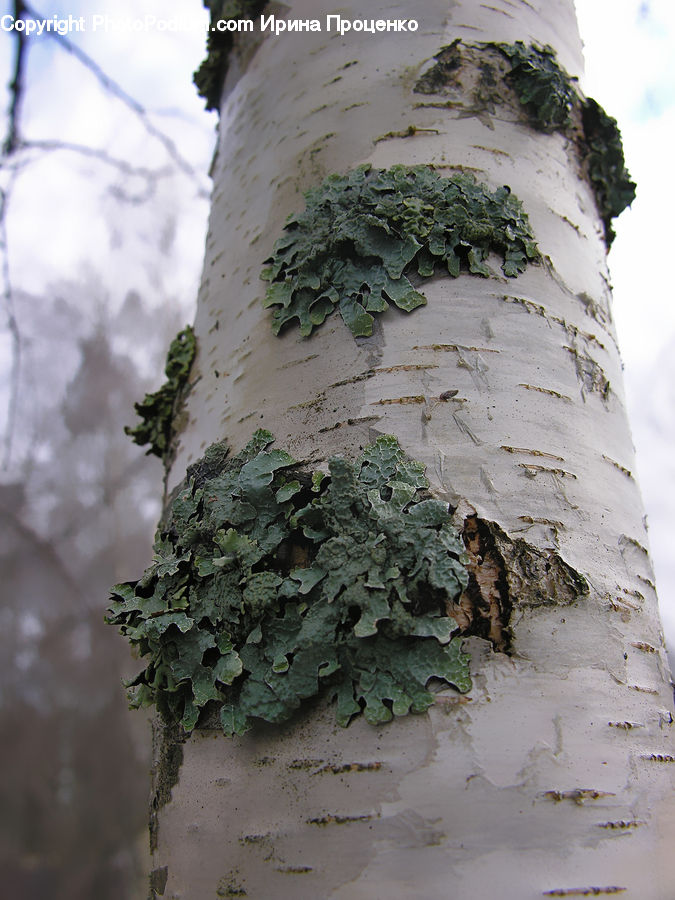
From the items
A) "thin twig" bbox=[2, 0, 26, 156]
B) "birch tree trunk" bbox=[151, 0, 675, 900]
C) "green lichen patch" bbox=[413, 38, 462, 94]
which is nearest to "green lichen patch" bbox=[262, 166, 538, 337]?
"birch tree trunk" bbox=[151, 0, 675, 900]

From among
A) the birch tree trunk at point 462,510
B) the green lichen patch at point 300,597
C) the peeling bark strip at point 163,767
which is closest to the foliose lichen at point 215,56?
the birch tree trunk at point 462,510

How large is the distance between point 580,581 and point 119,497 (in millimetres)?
8504

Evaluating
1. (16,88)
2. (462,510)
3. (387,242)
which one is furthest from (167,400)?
(16,88)

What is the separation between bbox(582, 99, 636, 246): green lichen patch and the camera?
106 centimetres

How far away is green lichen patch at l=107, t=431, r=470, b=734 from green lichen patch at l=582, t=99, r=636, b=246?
2.35ft

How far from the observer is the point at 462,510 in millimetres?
642

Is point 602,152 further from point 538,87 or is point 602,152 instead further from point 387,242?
point 387,242

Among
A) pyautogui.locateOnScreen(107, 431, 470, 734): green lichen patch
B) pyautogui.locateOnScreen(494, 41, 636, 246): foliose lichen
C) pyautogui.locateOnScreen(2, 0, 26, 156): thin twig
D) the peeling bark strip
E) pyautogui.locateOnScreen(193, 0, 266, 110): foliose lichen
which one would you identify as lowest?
the peeling bark strip

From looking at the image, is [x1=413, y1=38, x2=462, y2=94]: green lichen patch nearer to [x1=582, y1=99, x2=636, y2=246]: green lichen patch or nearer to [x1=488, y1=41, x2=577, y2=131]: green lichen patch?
[x1=488, y1=41, x2=577, y2=131]: green lichen patch

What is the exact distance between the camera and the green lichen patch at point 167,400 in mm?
1054

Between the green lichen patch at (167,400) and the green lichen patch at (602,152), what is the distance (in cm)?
74

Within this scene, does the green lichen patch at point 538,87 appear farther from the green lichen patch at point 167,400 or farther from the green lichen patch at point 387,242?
the green lichen patch at point 167,400

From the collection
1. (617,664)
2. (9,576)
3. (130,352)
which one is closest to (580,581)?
(617,664)

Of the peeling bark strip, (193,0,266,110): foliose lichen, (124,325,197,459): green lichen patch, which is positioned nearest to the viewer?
the peeling bark strip
